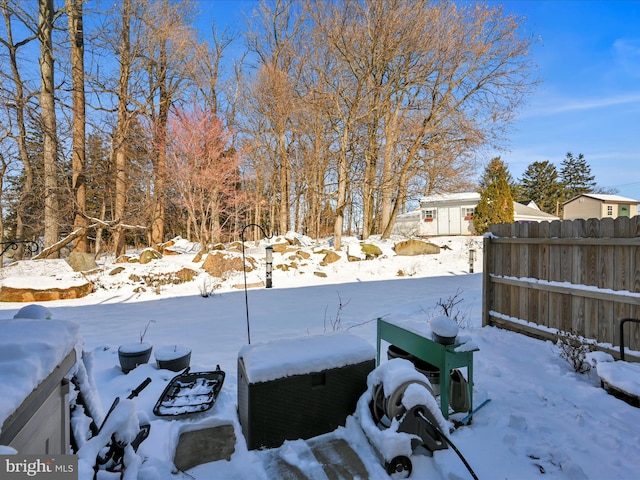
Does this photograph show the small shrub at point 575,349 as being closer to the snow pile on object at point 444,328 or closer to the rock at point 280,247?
the snow pile on object at point 444,328

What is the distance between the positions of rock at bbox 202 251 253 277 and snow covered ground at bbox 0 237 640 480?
534 mm

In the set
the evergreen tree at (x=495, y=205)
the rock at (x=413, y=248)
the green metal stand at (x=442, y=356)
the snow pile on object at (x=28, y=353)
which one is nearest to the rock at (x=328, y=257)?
the rock at (x=413, y=248)

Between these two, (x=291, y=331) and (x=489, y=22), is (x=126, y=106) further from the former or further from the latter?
(x=489, y=22)

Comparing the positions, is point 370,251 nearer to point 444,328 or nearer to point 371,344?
point 371,344

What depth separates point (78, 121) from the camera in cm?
1130

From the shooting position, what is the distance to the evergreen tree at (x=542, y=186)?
3850 cm

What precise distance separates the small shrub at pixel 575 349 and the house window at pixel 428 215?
22.2m

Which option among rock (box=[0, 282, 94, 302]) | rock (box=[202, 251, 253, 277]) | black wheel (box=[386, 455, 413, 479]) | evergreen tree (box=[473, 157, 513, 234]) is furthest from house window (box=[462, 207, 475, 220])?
black wheel (box=[386, 455, 413, 479])

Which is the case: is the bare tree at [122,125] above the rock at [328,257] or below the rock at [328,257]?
above

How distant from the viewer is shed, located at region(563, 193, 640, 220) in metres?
29.6

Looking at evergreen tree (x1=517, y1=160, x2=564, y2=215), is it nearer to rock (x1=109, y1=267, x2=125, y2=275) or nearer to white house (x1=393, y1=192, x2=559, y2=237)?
white house (x1=393, y1=192, x2=559, y2=237)

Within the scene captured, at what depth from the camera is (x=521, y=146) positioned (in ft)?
48.9

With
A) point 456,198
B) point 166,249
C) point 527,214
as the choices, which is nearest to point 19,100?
point 166,249

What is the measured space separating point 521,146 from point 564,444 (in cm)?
1573
